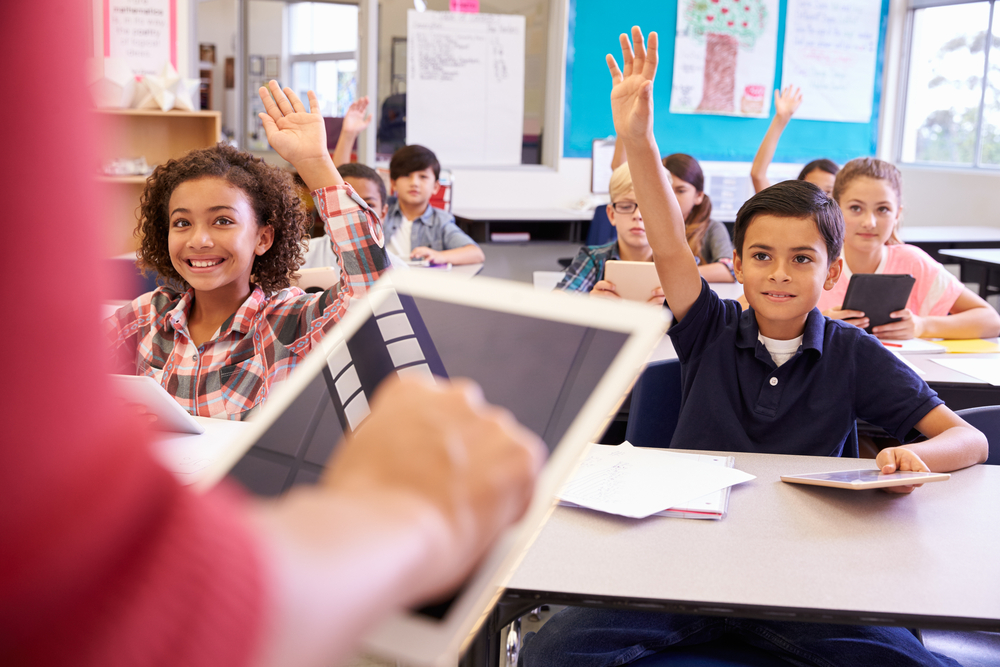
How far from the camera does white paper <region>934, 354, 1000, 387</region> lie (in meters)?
2.16

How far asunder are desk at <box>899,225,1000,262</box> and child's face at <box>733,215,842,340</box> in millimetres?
3717

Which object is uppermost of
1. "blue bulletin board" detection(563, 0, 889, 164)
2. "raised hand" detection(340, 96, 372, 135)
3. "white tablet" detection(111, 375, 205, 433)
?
"blue bulletin board" detection(563, 0, 889, 164)

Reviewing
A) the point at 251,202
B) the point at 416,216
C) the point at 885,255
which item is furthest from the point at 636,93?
the point at 416,216

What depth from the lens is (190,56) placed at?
16.6 ft

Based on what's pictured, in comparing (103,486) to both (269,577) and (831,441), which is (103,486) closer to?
(269,577)

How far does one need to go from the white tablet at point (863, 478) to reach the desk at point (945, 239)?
4.24m

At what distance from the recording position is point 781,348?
1.79m

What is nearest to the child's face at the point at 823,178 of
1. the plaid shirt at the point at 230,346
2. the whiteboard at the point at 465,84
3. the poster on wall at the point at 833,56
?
the plaid shirt at the point at 230,346

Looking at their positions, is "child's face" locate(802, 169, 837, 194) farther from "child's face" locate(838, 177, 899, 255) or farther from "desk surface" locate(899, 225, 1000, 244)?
"desk surface" locate(899, 225, 1000, 244)

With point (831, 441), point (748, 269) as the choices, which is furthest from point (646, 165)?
point (831, 441)

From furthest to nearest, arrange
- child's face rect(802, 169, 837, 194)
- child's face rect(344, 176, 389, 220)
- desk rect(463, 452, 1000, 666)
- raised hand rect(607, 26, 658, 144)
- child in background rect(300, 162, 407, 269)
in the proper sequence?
child's face rect(802, 169, 837, 194) < child's face rect(344, 176, 389, 220) < child in background rect(300, 162, 407, 269) < raised hand rect(607, 26, 658, 144) < desk rect(463, 452, 1000, 666)

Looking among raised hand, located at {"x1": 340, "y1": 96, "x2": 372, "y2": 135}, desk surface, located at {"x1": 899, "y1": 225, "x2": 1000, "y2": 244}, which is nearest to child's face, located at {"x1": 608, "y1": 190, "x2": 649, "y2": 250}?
raised hand, located at {"x1": 340, "y1": 96, "x2": 372, "y2": 135}

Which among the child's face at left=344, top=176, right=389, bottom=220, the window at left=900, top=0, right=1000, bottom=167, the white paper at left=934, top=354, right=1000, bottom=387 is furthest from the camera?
the window at left=900, top=0, right=1000, bottom=167

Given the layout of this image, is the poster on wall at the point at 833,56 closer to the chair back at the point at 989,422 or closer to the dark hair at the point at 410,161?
the dark hair at the point at 410,161
